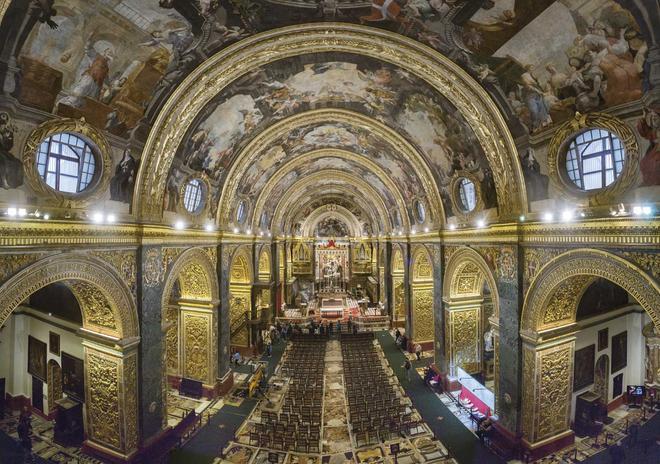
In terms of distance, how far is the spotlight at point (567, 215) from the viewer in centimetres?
855

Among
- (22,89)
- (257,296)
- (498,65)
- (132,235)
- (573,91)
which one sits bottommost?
(257,296)

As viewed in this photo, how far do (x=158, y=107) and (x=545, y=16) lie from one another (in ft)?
34.7

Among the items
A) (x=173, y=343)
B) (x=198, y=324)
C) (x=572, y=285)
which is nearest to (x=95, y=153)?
(x=198, y=324)

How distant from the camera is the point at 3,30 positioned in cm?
569

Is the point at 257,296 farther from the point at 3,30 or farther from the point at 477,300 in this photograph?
the point at 3,30

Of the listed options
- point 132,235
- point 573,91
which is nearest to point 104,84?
point 132,235

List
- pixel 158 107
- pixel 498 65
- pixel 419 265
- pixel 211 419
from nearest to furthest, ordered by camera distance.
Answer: pixel 498 65, pixel 158 107, pixel 211 419, pixel 419 265

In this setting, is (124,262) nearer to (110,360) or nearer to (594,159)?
(110,360)

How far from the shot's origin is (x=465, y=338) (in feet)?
53.3

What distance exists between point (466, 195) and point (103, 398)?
1582 centimetres

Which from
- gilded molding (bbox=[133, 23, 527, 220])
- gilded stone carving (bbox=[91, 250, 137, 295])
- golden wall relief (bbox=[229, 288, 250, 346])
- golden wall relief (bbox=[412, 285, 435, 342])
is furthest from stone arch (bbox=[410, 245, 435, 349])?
gilded stone carving (bbox=[91, 250, 137, 295])

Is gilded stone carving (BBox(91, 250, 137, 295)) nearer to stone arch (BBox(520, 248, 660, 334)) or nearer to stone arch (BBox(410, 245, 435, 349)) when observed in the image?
stone arch (BBox(520, 248, 660, 334))

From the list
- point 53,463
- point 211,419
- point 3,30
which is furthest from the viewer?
point 211,419

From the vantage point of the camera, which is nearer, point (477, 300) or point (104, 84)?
point (104, 84)
